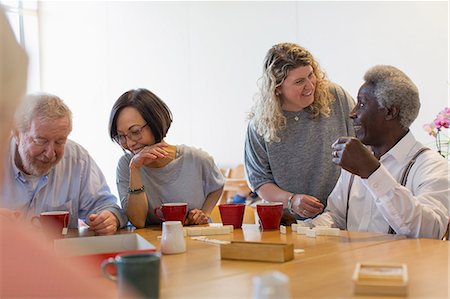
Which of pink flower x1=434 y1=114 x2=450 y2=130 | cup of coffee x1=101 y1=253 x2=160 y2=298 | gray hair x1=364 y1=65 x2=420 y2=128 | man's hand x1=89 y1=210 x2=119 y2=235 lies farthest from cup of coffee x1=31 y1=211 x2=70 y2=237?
pink flower x1=434 y1=114 x2=450 y2=130

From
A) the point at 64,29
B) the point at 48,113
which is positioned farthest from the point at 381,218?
the point at 64,29

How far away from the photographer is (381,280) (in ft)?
4.50

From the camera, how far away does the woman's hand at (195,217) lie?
2.60m

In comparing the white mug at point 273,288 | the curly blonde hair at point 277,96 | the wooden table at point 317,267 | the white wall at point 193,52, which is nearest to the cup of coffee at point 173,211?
the wooden table at point 317,267

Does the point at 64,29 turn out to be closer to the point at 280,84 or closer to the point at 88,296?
the point at 280,84

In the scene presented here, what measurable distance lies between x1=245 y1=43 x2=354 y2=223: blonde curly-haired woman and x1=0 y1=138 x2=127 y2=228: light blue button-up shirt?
0.74 metres

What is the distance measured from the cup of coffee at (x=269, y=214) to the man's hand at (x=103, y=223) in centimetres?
61

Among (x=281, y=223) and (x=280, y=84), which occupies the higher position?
(x=280, y=84)

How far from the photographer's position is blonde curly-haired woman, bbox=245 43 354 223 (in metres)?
2.93

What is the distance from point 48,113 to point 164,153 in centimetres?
53

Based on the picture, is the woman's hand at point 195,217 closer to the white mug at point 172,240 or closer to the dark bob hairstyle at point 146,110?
the dark bob hairstyle at point 146,110

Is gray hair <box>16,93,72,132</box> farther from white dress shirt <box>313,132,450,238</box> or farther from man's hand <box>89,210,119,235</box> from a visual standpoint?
white dress shirt <box>313,132,450,238</box>

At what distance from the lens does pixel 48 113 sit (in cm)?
254

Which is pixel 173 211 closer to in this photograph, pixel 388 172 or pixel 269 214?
pixel 269 214
